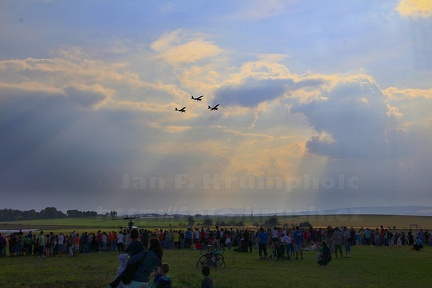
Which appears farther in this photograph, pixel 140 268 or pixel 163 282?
pixel 163 282

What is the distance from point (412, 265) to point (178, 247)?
18.9 meters

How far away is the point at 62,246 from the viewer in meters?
34.1

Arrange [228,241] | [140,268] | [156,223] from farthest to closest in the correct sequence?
[156,223] < [228,241] < [140,268]

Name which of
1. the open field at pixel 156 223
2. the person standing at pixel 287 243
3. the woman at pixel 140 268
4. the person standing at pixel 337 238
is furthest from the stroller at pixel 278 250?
the open field at pixel 156 223

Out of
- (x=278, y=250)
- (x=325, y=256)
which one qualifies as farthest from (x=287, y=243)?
(x=325, y=256)

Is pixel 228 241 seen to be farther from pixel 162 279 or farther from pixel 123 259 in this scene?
pixel 162 279

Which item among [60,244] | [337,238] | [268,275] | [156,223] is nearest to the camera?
[268,275]

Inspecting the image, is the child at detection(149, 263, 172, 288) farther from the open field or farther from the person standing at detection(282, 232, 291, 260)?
the open field

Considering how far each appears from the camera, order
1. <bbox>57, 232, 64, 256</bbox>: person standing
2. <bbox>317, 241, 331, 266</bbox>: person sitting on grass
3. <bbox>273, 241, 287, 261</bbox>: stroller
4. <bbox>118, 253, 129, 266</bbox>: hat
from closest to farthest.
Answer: <bbox>118, 253, 129, 266</bbox>: hat
<bbox>317, 241, 331, 266</bbox>: person sitting on grass
<bbox>273, 241, 287, 261</bbox>: stroller
<bbox>57, 232, 64, 256</bbox>: person standing

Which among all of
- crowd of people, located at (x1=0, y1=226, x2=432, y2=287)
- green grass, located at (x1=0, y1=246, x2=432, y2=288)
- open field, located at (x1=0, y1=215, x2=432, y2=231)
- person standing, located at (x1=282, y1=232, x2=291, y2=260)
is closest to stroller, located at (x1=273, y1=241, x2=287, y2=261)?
crowd of people, located at (x1=0, y1=226, x2=432, y2=287)

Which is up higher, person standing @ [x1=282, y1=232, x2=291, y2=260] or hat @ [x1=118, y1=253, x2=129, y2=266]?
hat @ [x1=118, y1=253, x2=129, y2=266]

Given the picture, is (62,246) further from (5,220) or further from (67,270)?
(5,220)

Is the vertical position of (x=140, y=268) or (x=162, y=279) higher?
(x=140, y=268)

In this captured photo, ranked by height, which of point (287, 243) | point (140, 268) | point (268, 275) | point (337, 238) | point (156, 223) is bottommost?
point (156, 223)
